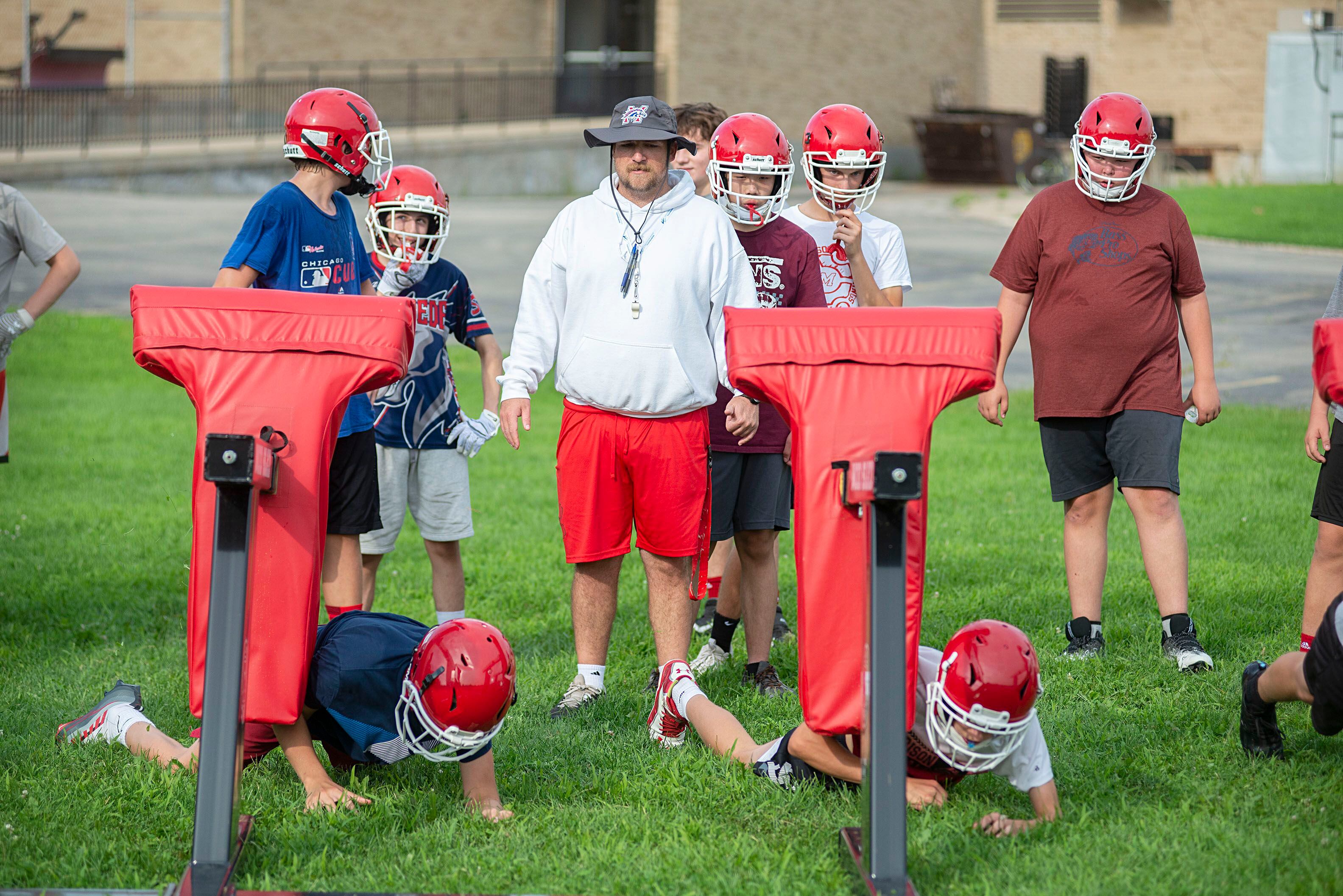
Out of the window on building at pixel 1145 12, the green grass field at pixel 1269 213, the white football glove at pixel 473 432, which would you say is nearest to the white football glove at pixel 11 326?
the white football glove at pixel 473 432

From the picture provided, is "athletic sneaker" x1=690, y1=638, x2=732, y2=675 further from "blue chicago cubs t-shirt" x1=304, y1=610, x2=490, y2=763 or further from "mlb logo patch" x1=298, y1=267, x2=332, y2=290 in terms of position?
"mlb logo patch" x1=298, y1=267, x2=332, y2=290

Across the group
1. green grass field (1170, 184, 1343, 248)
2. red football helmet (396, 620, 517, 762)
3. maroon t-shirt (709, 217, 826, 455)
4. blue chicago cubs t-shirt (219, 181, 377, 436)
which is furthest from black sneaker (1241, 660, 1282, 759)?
green grass field (1170, 184, 1343, 248)

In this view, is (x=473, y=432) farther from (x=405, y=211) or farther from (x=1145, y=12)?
(x=1145, y=12)

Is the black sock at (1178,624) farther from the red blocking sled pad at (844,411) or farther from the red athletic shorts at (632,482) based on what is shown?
the red blocking sled pad at (844,411)

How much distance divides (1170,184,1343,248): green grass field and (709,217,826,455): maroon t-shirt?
18.5m

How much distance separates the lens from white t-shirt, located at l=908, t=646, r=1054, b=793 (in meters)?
3.65

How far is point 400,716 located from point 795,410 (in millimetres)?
1373

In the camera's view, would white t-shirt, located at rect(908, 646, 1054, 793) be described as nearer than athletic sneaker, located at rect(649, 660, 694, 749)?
Yes

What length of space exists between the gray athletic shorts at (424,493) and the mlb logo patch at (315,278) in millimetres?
917

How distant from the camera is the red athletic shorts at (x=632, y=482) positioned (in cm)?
472

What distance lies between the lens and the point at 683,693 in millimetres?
4461

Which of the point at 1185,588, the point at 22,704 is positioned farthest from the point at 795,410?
the point at 22,704

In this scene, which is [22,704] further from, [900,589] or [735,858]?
[900,589]

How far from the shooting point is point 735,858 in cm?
361
